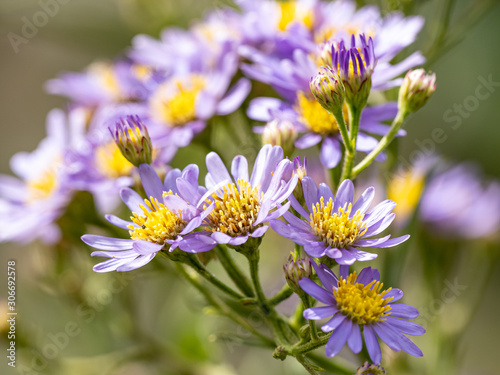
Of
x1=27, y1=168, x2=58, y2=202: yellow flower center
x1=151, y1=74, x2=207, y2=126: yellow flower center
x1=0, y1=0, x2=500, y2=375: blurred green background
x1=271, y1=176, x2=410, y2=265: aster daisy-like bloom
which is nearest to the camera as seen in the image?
x1=271, y1=176, x2=410, y2=265: aster daisy-like bloom

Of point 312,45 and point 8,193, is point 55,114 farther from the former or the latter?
point 312,45

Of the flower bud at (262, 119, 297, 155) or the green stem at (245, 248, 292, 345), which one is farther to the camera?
the flower bud at (262, 119, 297, 155)

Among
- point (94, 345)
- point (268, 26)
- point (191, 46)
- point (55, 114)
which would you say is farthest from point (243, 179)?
point (94, 345)

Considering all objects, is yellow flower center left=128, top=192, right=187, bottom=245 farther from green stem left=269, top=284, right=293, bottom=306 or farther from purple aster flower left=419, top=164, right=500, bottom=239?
purple aster flower left=419, top=164, right=500, bottom=239

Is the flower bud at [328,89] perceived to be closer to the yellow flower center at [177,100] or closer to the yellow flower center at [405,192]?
the yellow flower center at [177,100]

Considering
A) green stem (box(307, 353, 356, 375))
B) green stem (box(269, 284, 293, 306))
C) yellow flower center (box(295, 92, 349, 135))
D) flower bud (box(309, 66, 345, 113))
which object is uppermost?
flower bud (box(309, 66, 345, 113))

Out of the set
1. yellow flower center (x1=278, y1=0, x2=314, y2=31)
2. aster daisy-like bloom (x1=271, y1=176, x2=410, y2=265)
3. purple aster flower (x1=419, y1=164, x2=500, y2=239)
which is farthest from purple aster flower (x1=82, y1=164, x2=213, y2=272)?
purple aster flower (x1=419, y1=164, x2=500, y2=239)

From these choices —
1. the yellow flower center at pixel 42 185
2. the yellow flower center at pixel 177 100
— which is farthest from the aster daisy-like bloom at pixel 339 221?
the yellow flower center at pixel 42 185

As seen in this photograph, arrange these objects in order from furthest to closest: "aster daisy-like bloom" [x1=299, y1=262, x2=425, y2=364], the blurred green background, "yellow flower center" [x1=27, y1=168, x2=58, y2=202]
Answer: the blurred green background < "yellow flower center" [x1=27, y1=168, x2=58, y2=202] < "aster daisy-like bloom" [x1=299, y1=262, x2=425, y2=364]
